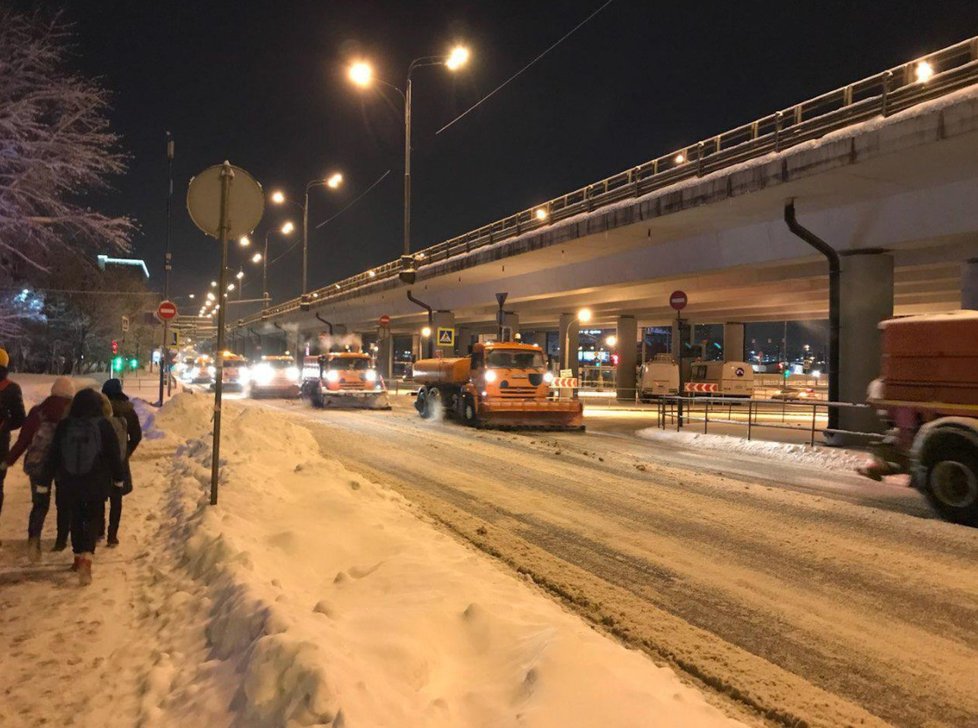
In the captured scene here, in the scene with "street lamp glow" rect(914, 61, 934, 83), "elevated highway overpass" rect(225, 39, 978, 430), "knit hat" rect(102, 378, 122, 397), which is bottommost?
"knit hat" rect(102, 378, 122, 397)

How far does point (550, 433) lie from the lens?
20078 mm

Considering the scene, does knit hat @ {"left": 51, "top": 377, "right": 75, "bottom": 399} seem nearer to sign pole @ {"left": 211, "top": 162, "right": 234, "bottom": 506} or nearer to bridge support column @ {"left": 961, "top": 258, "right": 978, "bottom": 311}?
sign pole @ {"left": 211, "top": 162, "right": 234, "bottom": 506}

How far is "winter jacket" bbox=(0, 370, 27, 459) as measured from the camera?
690 centimetres

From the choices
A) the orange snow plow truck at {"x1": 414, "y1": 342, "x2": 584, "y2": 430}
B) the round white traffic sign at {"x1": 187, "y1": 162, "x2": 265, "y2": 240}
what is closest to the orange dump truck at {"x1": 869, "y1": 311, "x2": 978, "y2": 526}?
the round white traffic sign at {"x1": 187, "y1": 162, "x2": 265, "y2": 240}

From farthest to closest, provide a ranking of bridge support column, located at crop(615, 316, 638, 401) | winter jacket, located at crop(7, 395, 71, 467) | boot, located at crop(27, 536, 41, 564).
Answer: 1. bridge support column, located at crop(615, 316, 638, 401)
2. winter jacket, located at crop(7, 395, 71, 467)
3. boot, located at crop(27, 536, 41, 564)

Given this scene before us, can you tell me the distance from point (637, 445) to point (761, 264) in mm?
7880

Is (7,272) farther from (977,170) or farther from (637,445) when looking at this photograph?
(977,170)

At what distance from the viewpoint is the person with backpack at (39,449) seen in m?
6.36

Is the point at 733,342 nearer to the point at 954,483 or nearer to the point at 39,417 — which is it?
the point at 954,483

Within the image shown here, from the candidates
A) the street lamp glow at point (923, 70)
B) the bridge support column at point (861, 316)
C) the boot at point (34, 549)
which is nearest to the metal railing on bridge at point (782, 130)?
the street lamp glow at point (923, 70)

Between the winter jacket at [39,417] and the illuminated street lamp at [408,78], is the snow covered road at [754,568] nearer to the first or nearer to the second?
the winter jacket at [39,417]

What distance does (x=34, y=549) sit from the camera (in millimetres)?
6391

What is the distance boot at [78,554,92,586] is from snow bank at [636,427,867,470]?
42.3 ft

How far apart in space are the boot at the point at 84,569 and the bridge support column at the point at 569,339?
39.4 m
